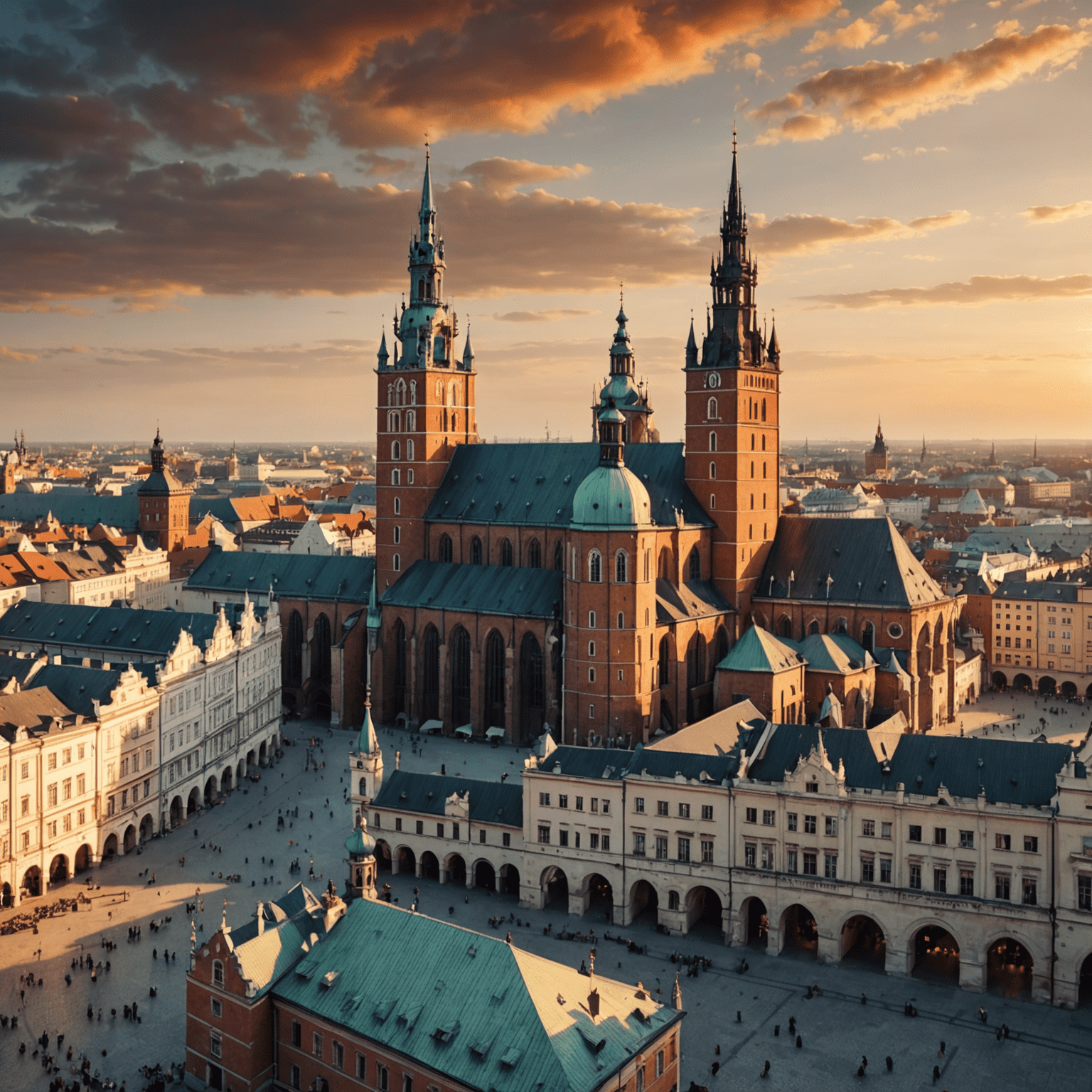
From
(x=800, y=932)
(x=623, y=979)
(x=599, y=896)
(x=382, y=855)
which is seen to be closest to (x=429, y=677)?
(x=382, y=855)

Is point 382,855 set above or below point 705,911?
above

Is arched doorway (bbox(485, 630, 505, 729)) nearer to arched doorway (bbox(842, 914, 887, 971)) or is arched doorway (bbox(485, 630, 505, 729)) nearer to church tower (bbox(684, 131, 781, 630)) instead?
church tower (bbox(684, 131, 781, 630))

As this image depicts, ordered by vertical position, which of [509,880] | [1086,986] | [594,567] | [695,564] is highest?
[594,567]

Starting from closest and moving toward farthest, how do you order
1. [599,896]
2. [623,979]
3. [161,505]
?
[623,979], [599,896], [161,505]

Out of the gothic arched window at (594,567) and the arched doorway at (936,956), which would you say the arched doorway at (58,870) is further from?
the arched doorway at (936,956)

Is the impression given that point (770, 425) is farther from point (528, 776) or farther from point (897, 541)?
point (528, 776)

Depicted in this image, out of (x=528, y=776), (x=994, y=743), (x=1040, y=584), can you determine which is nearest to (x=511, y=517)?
(x=528, y=776)

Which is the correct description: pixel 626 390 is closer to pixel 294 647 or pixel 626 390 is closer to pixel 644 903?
pixel 294 647
